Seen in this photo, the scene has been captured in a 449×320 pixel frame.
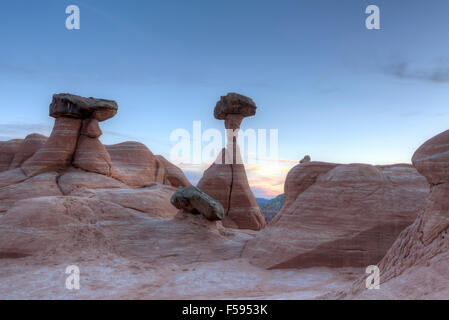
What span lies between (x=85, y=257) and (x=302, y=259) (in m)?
6.29

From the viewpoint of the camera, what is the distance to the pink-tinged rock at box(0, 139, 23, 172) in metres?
20.8

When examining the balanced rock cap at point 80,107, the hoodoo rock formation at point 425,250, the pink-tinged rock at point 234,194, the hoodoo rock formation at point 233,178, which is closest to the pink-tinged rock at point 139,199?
the pink-tinged rock at point 234,194

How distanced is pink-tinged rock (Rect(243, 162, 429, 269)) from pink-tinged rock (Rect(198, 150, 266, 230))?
10282 mm

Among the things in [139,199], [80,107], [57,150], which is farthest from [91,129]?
[139,199]

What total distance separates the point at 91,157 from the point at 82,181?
2.17m

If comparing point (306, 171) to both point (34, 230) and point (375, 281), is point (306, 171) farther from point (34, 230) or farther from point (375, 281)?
point (34, 230)

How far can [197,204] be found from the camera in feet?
40.4

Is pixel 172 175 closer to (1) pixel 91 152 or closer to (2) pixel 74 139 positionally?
(1) pixel 91 152

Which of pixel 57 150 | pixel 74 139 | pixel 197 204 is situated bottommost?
pixel 197 204

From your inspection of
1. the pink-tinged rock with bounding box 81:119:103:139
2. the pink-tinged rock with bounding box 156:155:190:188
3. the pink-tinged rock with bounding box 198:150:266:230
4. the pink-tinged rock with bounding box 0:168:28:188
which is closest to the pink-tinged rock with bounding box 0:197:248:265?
the pink-tinged rock with bounding box 0:168:28:188

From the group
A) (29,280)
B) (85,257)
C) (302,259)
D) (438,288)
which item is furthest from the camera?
(85,257)

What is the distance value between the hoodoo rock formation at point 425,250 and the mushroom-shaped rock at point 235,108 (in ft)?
54.6

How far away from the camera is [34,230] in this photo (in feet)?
33.9
